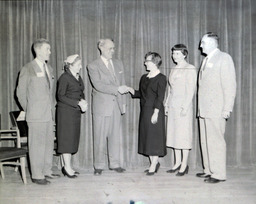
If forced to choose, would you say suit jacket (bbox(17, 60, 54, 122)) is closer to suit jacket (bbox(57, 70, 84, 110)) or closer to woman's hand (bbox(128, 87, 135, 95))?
suit jacket (bbox(57, 70, 84, 110))

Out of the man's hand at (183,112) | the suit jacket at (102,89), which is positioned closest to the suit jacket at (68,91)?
the suit jacket at (102,89)

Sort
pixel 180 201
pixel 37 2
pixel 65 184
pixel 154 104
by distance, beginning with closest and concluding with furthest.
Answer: pixel 180 201, pixel 65 184, pixel 154 104, pixel 37 2

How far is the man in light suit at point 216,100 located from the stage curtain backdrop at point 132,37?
2.45 feet

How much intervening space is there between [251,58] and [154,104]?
1697 millimetres

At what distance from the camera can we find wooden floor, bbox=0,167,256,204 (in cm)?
357

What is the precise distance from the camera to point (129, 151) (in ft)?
16.6

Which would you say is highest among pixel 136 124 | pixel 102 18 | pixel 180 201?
pixel 102 18

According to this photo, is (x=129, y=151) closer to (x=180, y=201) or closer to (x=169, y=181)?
(x=169, y=181)

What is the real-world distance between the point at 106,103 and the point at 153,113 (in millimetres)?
631

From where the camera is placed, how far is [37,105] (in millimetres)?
4129

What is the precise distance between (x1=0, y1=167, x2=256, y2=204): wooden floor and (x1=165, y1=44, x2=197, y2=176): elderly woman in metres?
0.42

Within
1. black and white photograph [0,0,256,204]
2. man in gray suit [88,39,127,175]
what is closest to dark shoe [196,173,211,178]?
black and white photograph [0,0,256,204]

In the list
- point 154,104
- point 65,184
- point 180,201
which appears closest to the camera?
point 180,201

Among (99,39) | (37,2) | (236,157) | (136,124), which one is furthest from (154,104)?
(37,2)
